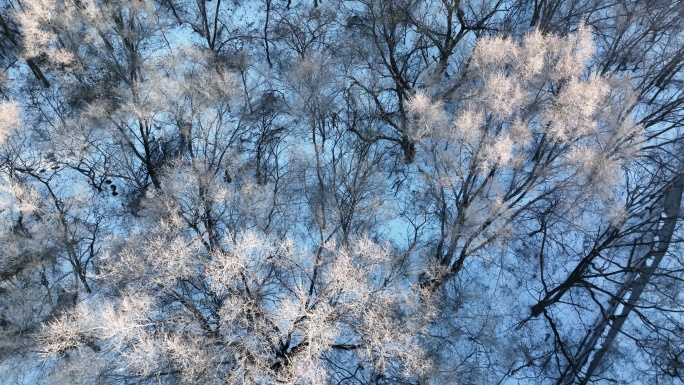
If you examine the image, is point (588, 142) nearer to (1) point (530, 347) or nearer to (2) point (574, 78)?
(2) point (574, 78)

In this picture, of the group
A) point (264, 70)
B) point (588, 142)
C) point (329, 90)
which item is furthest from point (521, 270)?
point (264, 70)

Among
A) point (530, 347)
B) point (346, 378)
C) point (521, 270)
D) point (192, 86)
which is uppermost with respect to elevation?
point (521, 270)

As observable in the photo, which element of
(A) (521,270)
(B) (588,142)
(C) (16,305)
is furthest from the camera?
(A) (521,270)

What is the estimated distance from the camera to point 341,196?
17.8 metres

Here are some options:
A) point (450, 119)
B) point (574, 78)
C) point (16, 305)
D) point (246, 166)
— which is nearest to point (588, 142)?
point (574, 78)

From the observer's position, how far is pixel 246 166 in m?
20.5

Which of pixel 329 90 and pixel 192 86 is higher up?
pixel 329 90

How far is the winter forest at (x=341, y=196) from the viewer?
47.1 ft

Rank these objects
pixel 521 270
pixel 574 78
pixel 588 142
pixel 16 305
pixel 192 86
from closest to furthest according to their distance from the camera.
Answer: pixel 574 78, pixel 588 142, pixel 16 305, pixel 192 86, pixel 521 270

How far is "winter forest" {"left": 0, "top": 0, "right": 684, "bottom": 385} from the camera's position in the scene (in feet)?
47.1

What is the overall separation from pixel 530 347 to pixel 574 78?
32.6ft

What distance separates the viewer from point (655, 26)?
17.0 meters

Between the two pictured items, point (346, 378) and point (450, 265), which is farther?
point (450, 265)

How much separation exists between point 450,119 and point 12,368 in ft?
53.1
